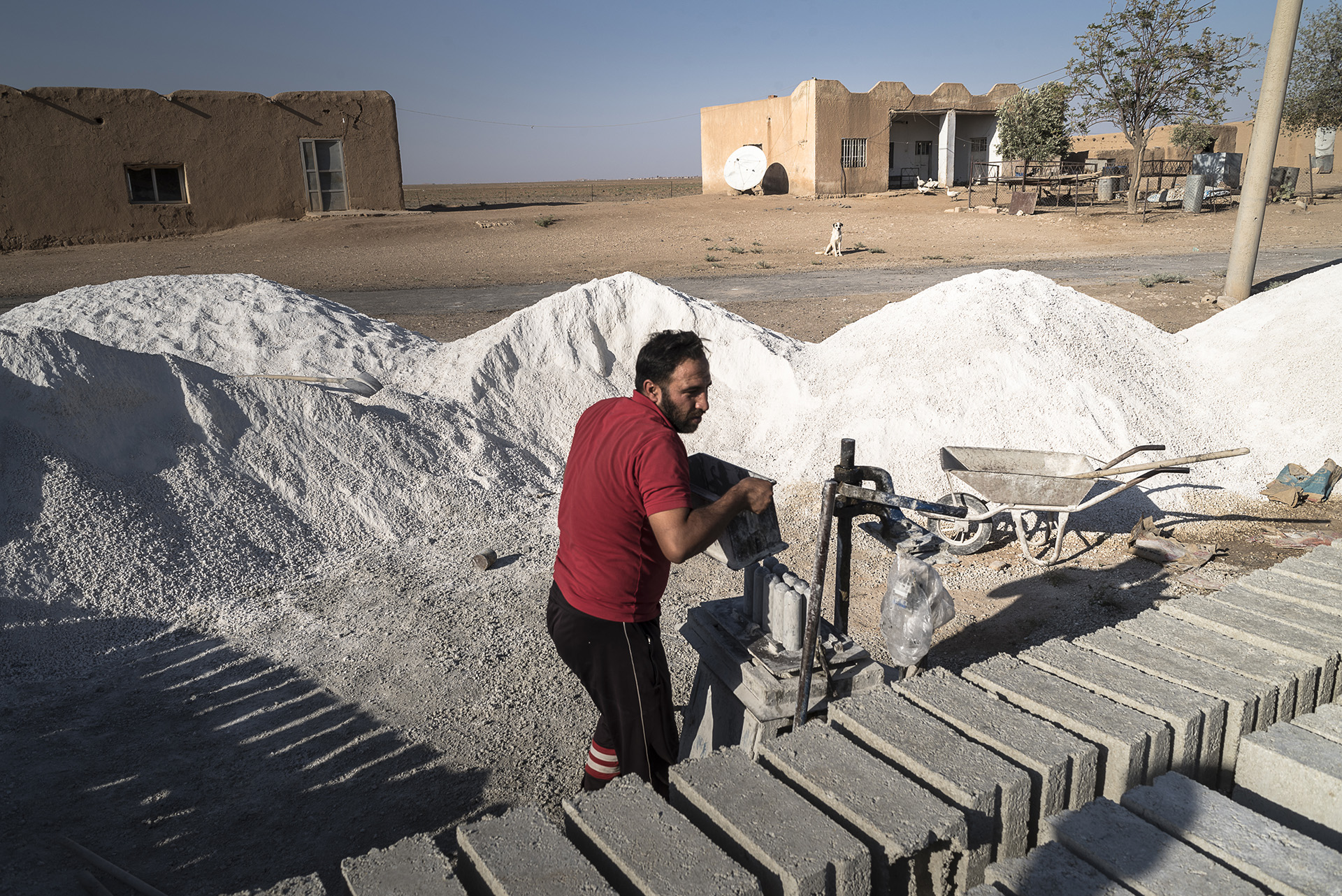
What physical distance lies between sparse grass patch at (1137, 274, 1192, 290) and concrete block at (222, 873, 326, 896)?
13914mm

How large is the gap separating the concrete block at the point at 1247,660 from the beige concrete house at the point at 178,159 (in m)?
22.6

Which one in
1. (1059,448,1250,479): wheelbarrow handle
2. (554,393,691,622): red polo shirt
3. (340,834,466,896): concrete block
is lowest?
(1059,448,1250,479): wheelbarrow handle

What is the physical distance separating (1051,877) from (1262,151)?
11259 mm

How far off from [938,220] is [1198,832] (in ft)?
73.2

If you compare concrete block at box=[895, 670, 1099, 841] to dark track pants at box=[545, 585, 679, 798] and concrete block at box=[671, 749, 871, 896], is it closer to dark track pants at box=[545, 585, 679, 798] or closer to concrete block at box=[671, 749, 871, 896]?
concrete block at box=[671, 749, 871, 896]

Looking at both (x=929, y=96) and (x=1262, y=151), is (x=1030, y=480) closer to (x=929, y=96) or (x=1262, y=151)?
(x=1262, y=151)

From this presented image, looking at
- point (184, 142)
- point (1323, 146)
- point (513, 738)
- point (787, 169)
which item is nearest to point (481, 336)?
point (513, 738)

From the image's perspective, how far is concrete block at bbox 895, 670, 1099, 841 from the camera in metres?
1.90

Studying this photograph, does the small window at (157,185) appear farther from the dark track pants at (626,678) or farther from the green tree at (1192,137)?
the green tree at (1192,137)

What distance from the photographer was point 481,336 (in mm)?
7816

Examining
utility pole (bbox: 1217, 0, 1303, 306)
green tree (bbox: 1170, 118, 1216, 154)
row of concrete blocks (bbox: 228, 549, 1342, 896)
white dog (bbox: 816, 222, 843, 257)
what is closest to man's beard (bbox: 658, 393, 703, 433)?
row of concrete blocks (bbox: 228, 549, 1342, 896)

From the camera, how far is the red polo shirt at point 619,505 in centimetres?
230

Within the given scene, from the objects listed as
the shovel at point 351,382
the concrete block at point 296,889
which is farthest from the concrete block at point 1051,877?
the shovel at point 351,382

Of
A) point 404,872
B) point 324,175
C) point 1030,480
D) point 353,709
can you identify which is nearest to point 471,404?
point 353,709
